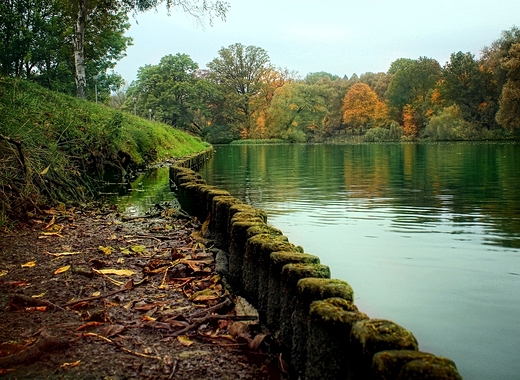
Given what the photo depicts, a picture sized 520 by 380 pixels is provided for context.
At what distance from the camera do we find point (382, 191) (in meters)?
16.3

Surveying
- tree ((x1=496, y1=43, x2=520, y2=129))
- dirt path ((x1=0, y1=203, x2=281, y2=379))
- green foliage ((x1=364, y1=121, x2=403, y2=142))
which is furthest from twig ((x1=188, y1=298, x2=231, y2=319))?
green foliage ((x1=364, y1=121, x2=403, y2=142))

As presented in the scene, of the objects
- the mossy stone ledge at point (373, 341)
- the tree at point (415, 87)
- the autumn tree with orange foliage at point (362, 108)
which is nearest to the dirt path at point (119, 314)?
the mossy stone ledge at point (373, 341)

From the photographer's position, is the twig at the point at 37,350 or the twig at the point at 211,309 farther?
the twig at the point at 211,309

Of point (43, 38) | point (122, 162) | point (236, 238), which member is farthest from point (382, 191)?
point (43, 38)

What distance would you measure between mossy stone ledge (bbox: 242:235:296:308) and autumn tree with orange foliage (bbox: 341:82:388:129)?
8686 centimetres

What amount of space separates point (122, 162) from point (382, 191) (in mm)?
8145

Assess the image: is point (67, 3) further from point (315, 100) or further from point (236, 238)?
point (315, 100)

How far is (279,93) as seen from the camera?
8175 centimetres

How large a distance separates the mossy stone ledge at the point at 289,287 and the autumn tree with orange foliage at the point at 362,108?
87741 millimetres

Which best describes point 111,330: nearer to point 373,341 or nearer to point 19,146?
point 373,341

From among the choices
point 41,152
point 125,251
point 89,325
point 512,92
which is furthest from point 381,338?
point 512,92

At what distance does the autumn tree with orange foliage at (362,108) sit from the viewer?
294 feet

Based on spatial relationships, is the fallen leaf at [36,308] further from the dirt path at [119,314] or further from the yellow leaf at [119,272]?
the yellow leaf at [119,272]

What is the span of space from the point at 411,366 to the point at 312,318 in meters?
0.92
